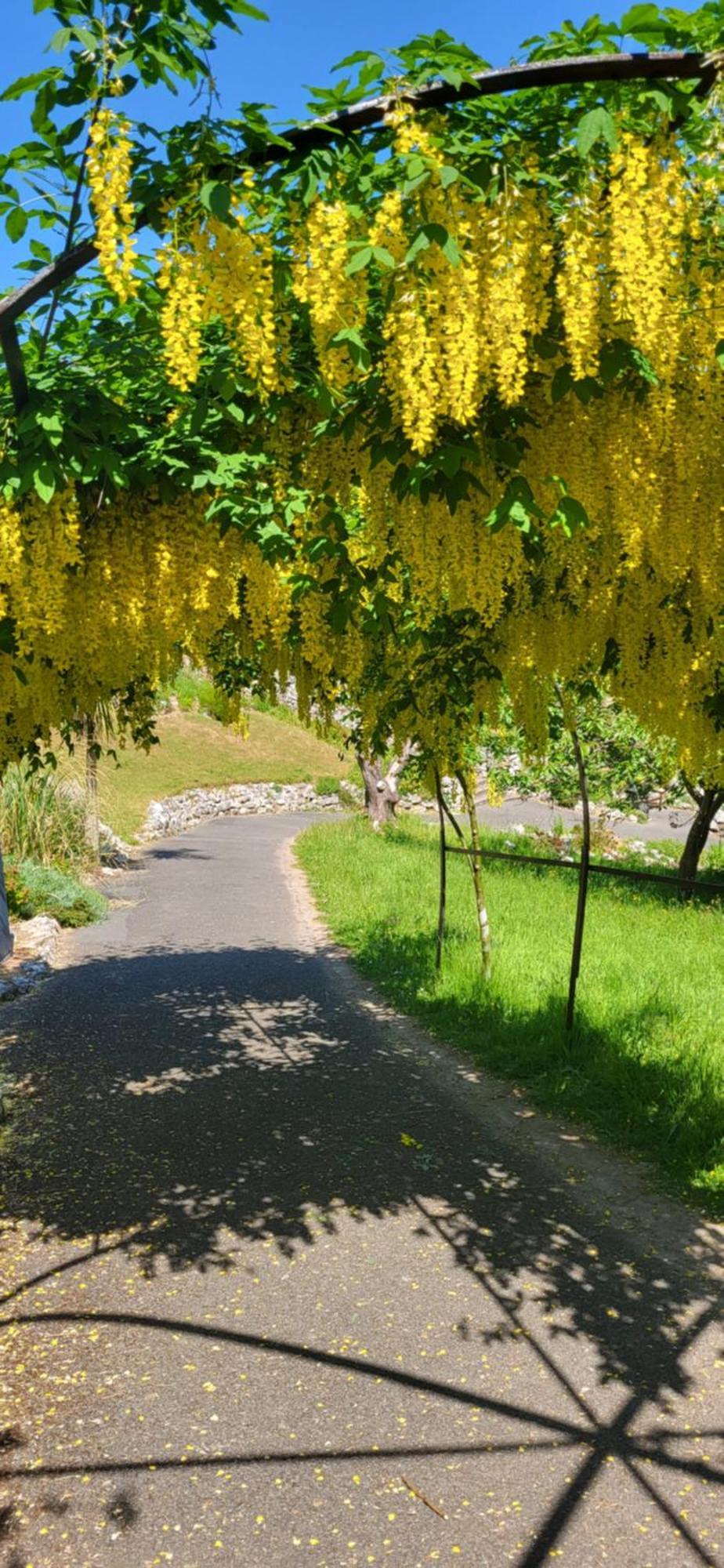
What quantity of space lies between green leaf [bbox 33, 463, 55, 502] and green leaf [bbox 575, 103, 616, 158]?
6.26 feet

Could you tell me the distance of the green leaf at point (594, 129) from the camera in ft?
8.46

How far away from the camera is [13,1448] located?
10.9ft

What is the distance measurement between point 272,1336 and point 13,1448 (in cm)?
102

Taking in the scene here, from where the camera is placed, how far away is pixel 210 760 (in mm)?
37469

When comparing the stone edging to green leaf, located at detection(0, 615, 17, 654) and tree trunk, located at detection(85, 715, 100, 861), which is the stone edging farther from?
green leaf, located at detection(0, 615, 17, 654)

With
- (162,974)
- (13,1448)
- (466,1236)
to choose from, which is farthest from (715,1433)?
(162,974)

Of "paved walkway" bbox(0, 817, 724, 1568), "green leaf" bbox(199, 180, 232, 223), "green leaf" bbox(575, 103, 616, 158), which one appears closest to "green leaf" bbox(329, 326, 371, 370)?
"green leaf" bbox(199, 180, 232, 223)

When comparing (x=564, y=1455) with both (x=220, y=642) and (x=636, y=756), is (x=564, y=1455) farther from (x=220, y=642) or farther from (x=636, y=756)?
(x=636, y=756)

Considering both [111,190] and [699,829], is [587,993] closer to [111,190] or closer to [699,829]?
[111,190]

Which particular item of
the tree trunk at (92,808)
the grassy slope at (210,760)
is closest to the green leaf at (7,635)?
the tree trunk at (92,808)

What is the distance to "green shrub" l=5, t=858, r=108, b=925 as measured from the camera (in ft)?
44.2

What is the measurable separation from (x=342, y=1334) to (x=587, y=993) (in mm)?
4791

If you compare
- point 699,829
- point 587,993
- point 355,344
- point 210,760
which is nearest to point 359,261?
point 355,344

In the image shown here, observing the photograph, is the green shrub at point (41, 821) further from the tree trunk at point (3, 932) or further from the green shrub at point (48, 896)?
the tree trunk at point (3, 932)
